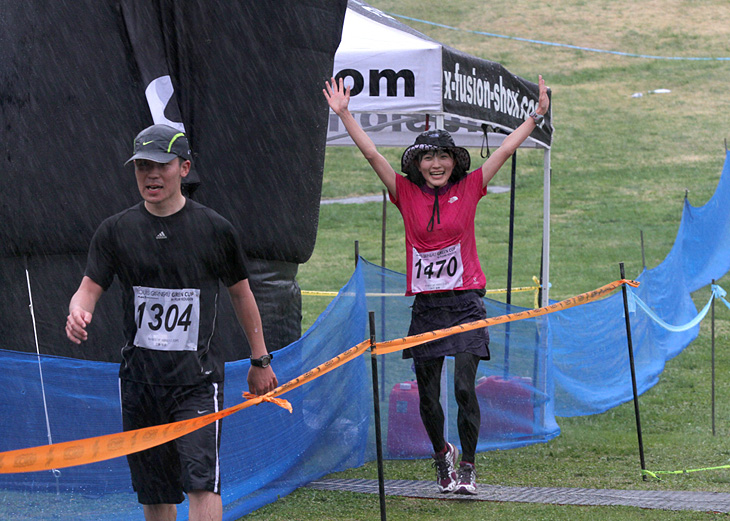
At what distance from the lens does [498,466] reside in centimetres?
703

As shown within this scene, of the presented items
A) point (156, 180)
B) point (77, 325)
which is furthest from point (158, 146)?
point (77, 325)

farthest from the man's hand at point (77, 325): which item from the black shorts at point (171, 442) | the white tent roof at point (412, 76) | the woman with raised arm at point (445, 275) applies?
the white tent roof at point (412, 76)

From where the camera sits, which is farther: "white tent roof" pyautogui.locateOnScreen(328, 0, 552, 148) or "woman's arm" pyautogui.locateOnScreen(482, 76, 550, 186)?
"white tent roof" pyautogui.locateOnScreen(328, 0, 552, 148)

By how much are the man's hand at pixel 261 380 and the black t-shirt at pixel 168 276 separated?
0.81 feet

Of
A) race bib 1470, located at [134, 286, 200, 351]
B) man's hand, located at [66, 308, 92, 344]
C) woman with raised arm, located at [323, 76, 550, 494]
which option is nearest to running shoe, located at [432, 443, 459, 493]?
woman with raised arm, located at [323, 76, 550, 494]

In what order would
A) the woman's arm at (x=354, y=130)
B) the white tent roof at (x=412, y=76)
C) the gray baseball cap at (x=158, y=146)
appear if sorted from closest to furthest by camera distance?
the gray baseball cap at (x=158, y=146) < the woman's arm at (x=354, y=130) < the white tent roof at (x=412, y=76)

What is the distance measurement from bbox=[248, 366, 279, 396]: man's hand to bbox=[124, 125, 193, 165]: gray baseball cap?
955 mm

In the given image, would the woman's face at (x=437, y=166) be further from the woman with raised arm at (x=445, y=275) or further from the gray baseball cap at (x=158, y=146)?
the gray baseball cap at (x=158, y=146)

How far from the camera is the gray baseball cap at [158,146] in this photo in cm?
413

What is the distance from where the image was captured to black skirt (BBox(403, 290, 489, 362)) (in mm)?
6000

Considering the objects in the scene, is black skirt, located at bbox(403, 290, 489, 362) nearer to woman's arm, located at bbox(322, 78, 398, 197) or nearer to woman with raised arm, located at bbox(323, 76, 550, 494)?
woman with raised arm, located at bbox(323, 76, 550, 494)

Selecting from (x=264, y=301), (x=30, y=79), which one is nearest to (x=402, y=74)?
(x=264, y=301)

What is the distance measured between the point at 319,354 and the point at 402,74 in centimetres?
206

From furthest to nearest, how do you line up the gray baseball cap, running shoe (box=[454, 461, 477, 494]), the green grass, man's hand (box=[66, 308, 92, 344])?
1. the green grass
2. running shoe (box=[454, 461, 477, 494])
3. the gray baseball cap
4. man's hand (box=[66, 308, 92, 344])
